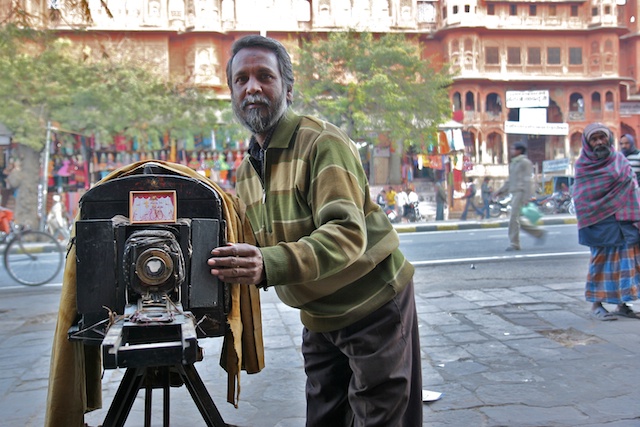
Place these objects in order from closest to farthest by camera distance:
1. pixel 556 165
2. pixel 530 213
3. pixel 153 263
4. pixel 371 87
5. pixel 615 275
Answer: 1. pixel 153 263
2. pixel 615 275
3. pixel 530 213
4. pixel 371 87
5. pixel 556 165

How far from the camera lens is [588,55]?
29078 millimetres

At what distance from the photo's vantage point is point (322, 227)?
60.5 inches

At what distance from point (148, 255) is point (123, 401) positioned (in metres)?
0.59

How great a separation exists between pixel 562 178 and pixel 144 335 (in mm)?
24706

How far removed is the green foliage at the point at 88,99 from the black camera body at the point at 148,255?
16061 millimetres

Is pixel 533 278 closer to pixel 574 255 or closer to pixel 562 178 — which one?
pixel 574 255

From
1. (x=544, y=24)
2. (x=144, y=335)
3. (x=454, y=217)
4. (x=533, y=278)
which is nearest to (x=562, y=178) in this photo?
(x=454, y=217)

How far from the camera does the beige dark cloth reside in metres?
1.70

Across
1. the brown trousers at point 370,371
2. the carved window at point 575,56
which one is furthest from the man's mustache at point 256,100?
the carved window at point 575,56

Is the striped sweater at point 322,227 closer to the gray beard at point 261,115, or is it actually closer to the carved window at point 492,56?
the gray beard at point 261,115

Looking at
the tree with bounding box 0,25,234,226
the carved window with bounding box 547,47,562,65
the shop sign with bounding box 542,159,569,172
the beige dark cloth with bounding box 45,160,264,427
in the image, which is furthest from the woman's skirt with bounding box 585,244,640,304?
the carved window with bounding box 547,47,562,65

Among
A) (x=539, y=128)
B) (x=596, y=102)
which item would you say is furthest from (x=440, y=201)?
(x=596, y=102)

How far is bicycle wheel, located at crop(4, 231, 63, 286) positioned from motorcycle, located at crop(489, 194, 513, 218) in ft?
49.6

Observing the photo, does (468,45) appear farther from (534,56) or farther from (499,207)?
(499,207)
